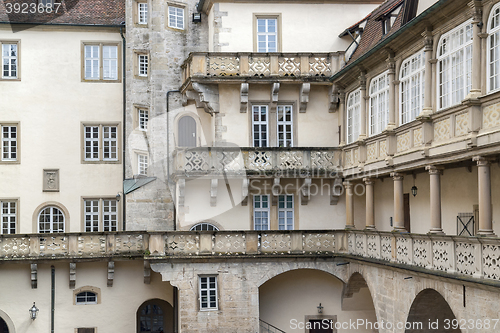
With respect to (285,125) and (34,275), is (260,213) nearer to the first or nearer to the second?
(285,125)

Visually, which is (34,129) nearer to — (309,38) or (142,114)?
(142,114)

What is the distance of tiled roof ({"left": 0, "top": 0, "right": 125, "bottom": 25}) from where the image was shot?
30.9 m

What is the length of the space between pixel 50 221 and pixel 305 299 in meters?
11.8

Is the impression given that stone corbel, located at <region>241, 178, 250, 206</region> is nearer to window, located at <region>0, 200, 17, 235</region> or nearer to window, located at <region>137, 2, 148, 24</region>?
window, located at <region>137, 2, 148, 24</region>

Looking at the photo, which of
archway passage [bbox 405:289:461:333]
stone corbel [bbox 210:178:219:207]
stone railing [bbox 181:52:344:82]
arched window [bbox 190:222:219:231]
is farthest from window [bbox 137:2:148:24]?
archway passage [bbox 405:289:461:333]

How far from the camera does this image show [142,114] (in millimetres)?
29844

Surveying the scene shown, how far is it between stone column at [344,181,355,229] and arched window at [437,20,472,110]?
8.45m

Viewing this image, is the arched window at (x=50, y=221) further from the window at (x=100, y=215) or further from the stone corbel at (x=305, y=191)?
the stone corbel at (x=305, y=191)

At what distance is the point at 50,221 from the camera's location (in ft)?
99.5

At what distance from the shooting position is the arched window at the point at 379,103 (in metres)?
22.0

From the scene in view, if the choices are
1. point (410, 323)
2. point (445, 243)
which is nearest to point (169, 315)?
point (410, 323)

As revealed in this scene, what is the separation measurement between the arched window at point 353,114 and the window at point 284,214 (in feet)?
11.7

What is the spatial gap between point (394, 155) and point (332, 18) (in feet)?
31.0

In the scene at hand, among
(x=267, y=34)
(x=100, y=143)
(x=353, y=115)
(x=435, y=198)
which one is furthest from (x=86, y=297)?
(x=435, y=198)
